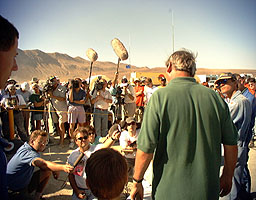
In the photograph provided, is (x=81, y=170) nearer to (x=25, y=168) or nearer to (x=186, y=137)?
(x=25, y=168)

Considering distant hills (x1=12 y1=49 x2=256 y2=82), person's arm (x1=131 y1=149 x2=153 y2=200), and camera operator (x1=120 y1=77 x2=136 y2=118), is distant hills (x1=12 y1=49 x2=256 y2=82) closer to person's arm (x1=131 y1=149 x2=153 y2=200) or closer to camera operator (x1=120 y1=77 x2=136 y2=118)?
camera operator (x1=120 y1=77 x2=136 y2=118)

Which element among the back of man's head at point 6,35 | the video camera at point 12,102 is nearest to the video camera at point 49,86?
the video camera at point 12,102

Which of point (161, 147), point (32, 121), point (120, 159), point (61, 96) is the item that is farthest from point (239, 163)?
point (32, 121)

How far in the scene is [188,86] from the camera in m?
1.44

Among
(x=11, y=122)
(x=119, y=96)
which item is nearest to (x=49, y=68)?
(x=119, y=96)

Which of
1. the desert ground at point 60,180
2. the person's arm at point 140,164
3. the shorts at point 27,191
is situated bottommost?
the desert ground at point 60,180

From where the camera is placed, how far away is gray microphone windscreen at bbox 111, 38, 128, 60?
16.3 feet

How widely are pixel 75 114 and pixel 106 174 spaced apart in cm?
462

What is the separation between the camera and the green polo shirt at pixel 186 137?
1.38m

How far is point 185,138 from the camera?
4.55ft

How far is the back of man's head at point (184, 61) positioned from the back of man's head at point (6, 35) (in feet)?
3.71

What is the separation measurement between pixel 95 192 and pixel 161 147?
0.58 meters

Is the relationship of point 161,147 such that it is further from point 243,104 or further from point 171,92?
point 243,104

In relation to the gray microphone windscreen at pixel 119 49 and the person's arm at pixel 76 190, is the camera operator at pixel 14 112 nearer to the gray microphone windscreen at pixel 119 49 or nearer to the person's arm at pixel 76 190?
the gray microphone windscreen at pixel 119 49
